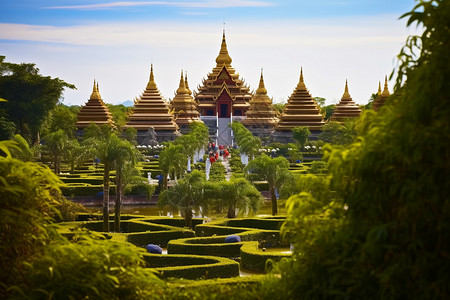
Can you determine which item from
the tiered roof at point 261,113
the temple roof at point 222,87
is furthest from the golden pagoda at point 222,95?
the tiered roof at point 261,113

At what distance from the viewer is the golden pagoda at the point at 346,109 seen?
102 metres

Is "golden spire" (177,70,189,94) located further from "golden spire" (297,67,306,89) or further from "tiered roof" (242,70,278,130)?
"golden spire" (297,67,306,89)

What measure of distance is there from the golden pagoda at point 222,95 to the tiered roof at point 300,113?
777 inches

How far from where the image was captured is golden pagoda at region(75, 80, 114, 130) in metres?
95.2

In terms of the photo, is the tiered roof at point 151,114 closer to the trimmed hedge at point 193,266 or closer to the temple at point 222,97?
the temple at point 222,97

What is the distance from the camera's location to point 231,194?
38625 mm

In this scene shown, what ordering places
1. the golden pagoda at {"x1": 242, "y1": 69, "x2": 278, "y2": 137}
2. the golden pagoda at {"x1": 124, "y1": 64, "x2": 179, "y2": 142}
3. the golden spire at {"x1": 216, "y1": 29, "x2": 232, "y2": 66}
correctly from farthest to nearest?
Result: the golden spire at {"x1": 216, "y1": 29, "x2": 232, "y2": 66} → the golden pagoda at {"x1": 242, "y1": 69, "x2": 278, "y2": 137} → the golden pagoda at {"x1": 124, "y1": 64, "x2": 179, "y2": 142}

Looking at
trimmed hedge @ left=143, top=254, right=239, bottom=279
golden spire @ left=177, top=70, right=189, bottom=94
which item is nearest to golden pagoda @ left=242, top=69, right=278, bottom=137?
golden spire @ left=177, top=70, right=189, bottom=94

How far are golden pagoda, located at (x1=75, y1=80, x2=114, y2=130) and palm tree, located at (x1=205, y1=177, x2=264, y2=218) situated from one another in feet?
187

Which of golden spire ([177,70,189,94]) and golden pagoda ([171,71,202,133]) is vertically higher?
golden spire ([177,70,189,94])

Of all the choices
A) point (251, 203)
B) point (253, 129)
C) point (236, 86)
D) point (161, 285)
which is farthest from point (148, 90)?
point (161, 285)

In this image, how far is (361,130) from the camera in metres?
12.1

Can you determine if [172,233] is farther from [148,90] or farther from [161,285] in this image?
[148,90]

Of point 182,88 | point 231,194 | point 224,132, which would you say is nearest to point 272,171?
point 231,194
